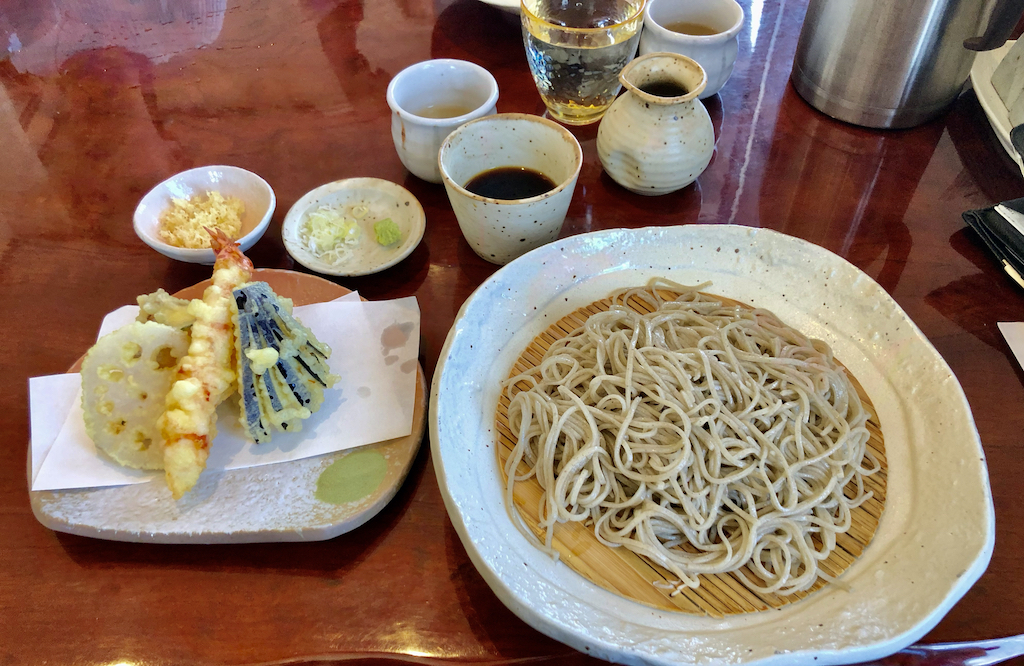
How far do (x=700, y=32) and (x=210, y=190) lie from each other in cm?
172

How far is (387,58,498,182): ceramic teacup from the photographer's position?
1.73m

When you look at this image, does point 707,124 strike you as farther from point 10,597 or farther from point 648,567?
point 10,597

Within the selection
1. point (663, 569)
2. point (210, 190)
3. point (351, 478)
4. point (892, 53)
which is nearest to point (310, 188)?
point (210, 190)

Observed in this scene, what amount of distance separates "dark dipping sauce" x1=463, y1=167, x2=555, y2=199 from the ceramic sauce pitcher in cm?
26

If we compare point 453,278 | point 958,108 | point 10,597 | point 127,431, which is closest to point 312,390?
point 127,431

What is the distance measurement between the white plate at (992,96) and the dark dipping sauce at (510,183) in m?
1.46

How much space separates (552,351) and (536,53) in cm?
108

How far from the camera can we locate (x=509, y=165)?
5.66ft

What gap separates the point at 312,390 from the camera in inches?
52.0

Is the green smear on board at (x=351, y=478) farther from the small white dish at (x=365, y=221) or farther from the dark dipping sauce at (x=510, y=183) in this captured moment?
the dark dipping sauce at (x=510, y=183)

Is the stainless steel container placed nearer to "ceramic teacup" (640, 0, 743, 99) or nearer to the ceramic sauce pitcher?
"ceramic teacup" (640, 0, 743, 99)

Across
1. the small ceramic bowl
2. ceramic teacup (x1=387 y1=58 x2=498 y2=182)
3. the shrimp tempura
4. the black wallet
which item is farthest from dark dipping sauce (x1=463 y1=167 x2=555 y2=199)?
the black wallet

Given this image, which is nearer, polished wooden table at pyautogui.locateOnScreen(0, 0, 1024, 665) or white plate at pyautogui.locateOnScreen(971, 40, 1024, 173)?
polished wooden table at pyautogui.locateOnScreen(0, 0, 1024, 665)

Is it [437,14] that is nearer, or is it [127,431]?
[127,431]
